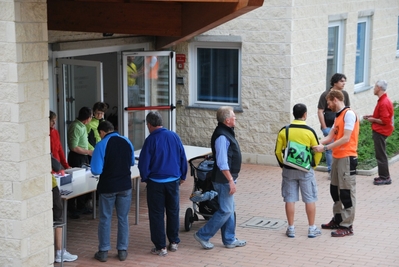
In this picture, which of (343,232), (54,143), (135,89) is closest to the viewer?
(343,232)

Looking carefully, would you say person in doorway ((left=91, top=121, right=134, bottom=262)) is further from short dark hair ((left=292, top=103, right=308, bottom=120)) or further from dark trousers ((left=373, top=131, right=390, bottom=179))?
dark trousers ((left=373, top=131, right=390, bottom=179))

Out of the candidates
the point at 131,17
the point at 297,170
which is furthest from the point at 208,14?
the point at 297,170

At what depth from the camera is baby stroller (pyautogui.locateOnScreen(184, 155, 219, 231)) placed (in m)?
9.77

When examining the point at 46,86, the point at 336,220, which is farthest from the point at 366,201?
the point at 46,86

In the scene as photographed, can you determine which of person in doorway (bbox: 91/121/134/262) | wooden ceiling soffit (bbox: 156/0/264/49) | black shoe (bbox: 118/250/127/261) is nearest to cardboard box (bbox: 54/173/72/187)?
person in doorway (bbox: 91/121/134/262)

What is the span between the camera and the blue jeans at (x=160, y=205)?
905 cm

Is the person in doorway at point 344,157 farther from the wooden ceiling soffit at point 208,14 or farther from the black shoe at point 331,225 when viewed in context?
the wooden ceiling soffit at point 208,14

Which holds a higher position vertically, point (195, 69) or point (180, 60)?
point (180, 60)

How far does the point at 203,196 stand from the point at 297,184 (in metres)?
1.23

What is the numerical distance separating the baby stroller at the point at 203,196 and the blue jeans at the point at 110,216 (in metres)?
1.17

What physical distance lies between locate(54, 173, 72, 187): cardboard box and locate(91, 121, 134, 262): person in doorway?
904mm

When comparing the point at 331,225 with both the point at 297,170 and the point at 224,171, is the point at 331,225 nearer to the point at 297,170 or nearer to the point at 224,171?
the point at 297,170

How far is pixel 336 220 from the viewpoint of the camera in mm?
10211

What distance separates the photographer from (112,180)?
8.80m
